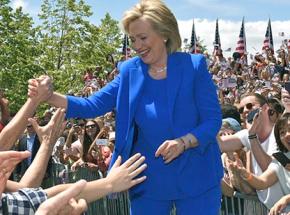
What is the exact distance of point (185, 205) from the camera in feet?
12.2

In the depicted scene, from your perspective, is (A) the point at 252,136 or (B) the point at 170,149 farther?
(A) the point at 252,136

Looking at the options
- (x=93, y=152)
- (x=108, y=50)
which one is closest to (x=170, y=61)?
(x=93, y=152)

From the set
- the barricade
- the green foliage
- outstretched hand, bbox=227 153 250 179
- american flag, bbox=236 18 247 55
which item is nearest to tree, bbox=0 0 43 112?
the green foliage

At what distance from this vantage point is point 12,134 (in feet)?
12.1

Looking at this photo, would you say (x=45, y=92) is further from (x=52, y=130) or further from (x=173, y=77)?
(x=173, y=77)

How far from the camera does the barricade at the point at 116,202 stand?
4.48 metres

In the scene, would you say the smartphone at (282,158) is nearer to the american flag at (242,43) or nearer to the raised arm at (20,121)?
the raised arm at (20,121)

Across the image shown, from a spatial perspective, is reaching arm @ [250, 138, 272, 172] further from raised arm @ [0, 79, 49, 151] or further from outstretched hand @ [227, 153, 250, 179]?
raised arm @ [0, 79, 49, 151]

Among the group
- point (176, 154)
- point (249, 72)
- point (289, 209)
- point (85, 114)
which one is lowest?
point (289, 209)

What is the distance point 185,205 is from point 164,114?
1.86 feet

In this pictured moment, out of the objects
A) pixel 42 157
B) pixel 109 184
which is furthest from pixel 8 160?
pixel 42 157

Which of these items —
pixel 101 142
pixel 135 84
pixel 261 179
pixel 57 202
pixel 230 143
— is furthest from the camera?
pixel 101 142

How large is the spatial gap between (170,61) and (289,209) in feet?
4.18

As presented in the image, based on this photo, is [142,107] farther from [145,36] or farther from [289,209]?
[289,209]
